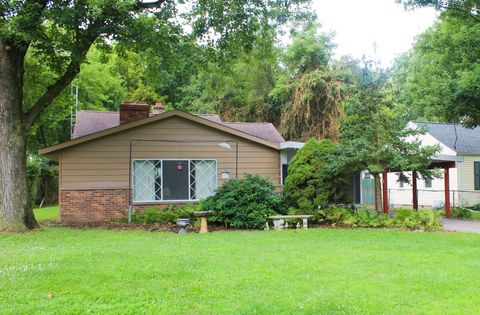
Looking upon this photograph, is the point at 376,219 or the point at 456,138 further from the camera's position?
the point at 456,138

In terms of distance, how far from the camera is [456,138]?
74.3 ft

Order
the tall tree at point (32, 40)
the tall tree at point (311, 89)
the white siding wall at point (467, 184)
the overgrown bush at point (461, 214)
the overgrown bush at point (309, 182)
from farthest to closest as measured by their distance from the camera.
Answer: the tall tree at point (311, 89)
the white siding wall at point (467, 184)
the overgrown bush at point (461, 214)
the overgrown bush at point (309, 182)
the tall tree at point (32, 40)

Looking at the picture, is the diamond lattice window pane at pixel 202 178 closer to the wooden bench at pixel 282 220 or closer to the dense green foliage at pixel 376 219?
the wooden bench at pixel 282 220

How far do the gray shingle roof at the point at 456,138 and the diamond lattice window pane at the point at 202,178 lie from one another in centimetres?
1214

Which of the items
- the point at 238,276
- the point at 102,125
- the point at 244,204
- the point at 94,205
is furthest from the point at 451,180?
the point at 238,276

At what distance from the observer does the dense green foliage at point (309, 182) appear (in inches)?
516

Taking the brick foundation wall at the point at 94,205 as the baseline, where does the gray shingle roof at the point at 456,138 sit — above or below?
above

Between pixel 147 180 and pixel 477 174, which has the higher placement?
pixel 477 174

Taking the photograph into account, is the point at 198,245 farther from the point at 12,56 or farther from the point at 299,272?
the point at 12,56

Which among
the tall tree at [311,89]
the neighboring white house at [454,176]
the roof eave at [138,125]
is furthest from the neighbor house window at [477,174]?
the roof eave at [138,125]

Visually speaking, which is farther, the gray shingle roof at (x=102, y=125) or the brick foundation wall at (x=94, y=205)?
the gray shingle roof at (x=102, y=125)

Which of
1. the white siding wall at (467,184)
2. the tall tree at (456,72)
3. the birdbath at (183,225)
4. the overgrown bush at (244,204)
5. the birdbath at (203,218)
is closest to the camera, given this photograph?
the birdbath at (183,225)

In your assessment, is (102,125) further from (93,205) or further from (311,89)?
(311,89)

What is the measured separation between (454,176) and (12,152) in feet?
64.3
